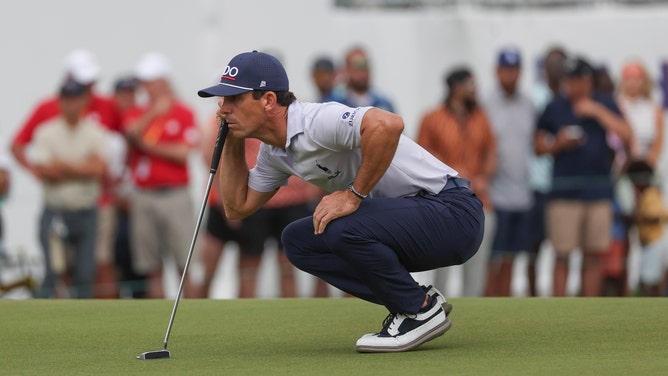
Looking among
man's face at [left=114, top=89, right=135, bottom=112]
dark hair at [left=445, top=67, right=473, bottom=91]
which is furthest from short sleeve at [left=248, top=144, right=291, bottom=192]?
man's face at [left=114, top=89, right=135, bottom=112]

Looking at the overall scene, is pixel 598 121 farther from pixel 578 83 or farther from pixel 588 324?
pixel 588 324

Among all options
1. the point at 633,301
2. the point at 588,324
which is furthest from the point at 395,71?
the point at 588,324

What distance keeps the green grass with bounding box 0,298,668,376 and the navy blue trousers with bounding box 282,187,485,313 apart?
0.94 feet

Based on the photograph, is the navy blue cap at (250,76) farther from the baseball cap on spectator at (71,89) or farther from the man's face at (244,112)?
the baseball cap on spectator at (71,89)

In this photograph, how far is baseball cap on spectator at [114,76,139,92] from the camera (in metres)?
13.5

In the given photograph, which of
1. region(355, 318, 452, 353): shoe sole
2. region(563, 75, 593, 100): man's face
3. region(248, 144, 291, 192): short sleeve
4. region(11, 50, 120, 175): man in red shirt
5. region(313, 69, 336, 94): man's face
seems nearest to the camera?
region(355, 318, 452, 353): shoe sole

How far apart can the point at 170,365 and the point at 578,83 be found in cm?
625

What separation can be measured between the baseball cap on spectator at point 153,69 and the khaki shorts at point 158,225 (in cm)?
91

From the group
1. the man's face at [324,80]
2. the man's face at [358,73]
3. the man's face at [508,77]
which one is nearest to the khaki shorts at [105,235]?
the man's face at [324,80]

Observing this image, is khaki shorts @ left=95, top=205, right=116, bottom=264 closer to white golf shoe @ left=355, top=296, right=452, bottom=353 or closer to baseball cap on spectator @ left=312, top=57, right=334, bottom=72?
baseball cap on spectator @ left=312, top=57, right=334, bottom=72

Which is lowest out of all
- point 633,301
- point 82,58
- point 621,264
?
point 621,264

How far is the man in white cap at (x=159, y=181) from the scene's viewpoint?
12703mm

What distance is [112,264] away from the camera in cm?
1327

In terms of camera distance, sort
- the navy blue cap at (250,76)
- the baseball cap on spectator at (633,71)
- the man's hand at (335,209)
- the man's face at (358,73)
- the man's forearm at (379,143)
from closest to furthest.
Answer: the man's forearm at (379,143), the navy blue cap at (250,76), the man's hand at (335,209), the man's face at (358,73), the baseball cap on spectator at (633,71)
